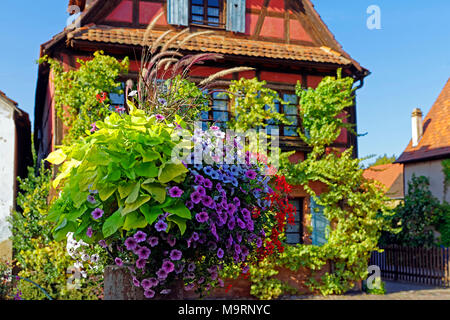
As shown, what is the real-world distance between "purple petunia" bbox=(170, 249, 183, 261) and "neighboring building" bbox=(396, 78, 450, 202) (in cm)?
1551

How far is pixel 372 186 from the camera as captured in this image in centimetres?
1168

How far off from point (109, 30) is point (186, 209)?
871 centimetres

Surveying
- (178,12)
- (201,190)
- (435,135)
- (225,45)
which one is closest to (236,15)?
(225,45)

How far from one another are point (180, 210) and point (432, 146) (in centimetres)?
1683

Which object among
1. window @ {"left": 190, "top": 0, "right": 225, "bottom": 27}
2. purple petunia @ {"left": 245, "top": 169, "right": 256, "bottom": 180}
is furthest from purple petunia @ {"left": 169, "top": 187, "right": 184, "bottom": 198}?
window @ {"left": 190, "top": 0, "right": 225, "bottom": 27}

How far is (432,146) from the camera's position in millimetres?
17719

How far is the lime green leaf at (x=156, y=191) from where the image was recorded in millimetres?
2803

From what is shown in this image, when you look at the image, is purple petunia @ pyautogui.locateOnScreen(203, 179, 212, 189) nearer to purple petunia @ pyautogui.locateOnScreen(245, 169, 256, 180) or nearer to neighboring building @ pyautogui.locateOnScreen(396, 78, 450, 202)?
purple petunia @ pyautogui.locateOnScreen(245, 169, 256, 180)

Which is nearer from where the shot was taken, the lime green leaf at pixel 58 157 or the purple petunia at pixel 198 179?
the purple petunia at pixel 198 179

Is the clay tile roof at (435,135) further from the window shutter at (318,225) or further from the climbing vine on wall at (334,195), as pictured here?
the window shutter at (318,225)

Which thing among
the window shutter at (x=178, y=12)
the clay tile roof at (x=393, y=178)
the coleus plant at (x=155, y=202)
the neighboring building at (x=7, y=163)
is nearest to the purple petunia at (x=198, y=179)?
the coleus plant at (x=155, y=202)

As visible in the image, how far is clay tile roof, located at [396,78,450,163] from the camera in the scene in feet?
56.4

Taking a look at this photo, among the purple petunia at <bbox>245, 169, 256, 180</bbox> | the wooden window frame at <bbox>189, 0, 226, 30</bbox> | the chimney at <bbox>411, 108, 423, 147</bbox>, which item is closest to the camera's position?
the purple petunia at <bbox>245, 169, 256, 180</bbox>
